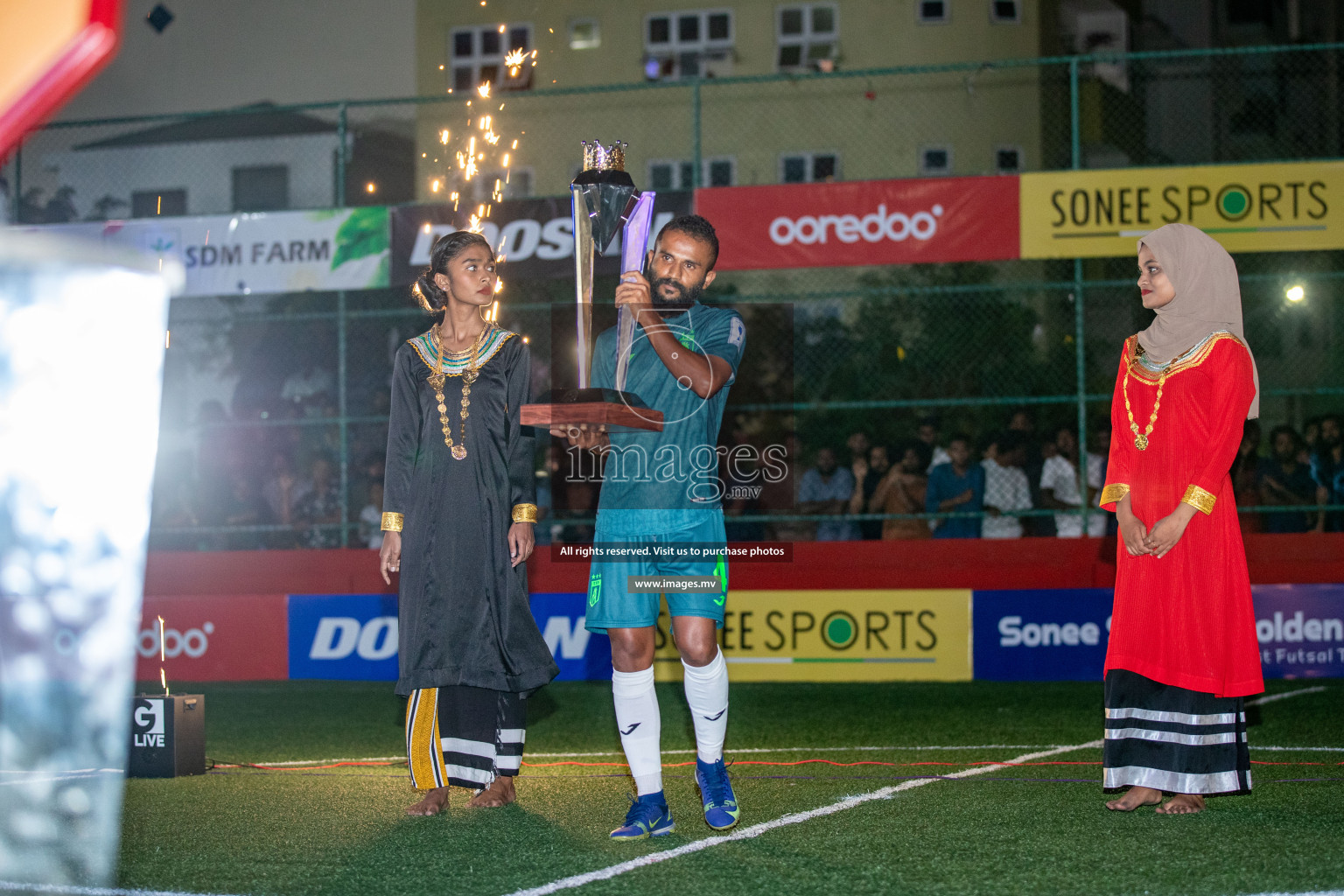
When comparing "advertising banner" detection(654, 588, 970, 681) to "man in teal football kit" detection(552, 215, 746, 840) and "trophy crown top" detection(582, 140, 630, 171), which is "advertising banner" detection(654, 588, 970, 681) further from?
"trophy crown top" detection(582, 140, 630, 171)

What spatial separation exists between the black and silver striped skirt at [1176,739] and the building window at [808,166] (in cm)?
1731

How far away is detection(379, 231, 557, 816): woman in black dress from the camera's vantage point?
15.5ft

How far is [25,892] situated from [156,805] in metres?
1.23

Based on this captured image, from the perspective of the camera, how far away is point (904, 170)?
22.0 m

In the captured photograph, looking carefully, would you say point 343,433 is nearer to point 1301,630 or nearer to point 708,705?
point 708,705

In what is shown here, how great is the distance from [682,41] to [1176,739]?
22.2 metres

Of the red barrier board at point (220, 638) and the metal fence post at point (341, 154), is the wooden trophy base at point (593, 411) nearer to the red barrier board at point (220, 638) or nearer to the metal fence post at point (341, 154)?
the red barrier board at point (220, 638)

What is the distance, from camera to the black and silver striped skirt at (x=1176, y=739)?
432 centimetres

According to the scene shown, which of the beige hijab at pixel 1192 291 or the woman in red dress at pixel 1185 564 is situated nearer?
the woman in red dress at pixel 1185 564

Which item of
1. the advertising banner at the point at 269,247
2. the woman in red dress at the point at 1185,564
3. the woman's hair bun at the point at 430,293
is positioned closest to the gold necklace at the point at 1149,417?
the woman in red dress at the point at 1185,564

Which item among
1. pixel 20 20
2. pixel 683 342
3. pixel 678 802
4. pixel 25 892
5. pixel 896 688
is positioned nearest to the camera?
pixel 20 20

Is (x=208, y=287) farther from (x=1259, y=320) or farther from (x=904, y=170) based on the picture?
(x=1259, y=320)

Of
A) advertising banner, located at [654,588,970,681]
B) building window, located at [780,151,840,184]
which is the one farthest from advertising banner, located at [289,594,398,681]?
building window, located at [780,151,840,184]

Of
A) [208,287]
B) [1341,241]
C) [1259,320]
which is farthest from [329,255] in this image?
[1259,320]
